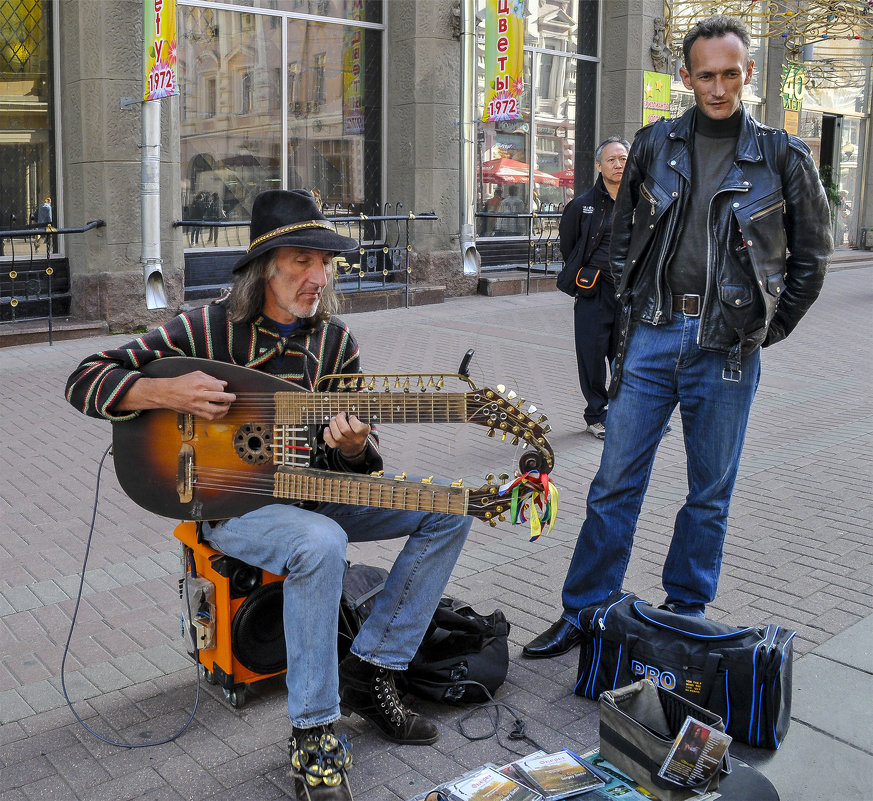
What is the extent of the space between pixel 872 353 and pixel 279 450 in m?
9.49

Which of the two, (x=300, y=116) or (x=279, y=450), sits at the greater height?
(x=300, y=116)

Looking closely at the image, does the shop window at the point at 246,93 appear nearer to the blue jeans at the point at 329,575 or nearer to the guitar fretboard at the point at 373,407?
the blue jeans at the point at 329,575

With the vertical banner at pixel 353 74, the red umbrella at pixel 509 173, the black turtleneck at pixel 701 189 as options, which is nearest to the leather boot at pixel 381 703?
the black turtleneck at pixel 701 189

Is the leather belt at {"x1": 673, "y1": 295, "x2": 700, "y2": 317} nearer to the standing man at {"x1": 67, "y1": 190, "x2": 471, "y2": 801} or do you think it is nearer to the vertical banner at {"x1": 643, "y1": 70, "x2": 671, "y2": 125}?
the standing man at {"x1": 67, "y1": 190, "x2": 471, "y2": 801}

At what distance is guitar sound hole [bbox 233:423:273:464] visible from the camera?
314 cm

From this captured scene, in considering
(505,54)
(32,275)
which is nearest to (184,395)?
(32,275)

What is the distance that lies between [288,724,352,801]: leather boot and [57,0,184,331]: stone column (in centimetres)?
851

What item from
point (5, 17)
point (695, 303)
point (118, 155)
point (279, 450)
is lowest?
point (279, 450)

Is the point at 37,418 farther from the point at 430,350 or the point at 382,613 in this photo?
the point at 382,613

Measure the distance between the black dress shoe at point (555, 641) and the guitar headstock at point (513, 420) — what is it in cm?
124

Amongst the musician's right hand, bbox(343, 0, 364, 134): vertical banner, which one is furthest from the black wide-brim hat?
bbox(343, 0, 364, 134): vertical banner

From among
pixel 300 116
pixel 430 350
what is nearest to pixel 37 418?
pixel 430 350

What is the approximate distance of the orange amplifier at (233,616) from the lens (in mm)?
3361

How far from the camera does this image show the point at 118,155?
10.6 metres
